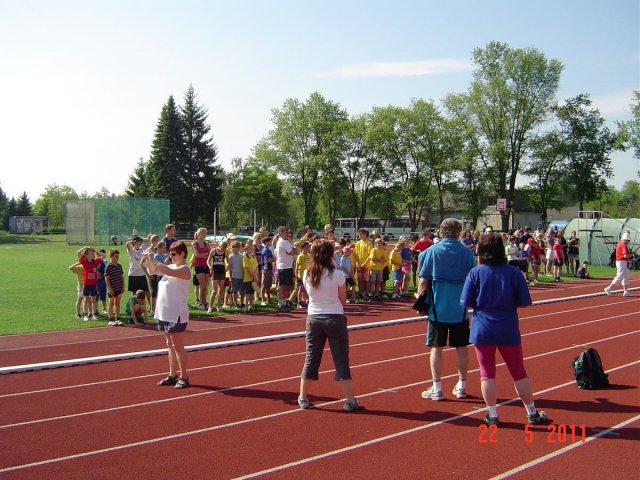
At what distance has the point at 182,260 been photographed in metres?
7.71

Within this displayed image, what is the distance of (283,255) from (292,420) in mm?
9017

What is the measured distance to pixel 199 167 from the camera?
69.1 meters

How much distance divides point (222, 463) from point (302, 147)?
66.1m

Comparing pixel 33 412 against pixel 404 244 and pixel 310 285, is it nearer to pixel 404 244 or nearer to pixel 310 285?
pixel 310 285

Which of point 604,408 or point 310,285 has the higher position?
point 310,285

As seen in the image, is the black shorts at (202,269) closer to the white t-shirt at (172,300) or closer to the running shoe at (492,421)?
the white t-shirt at (172,300)

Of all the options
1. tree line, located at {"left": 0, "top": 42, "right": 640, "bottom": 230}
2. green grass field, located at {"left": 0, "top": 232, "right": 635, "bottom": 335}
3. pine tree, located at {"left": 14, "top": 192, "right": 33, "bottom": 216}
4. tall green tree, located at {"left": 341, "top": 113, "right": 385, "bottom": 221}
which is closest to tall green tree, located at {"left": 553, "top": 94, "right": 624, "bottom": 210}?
tree line, located at {"left": 0, "top": 42, "right": 640, "bottom": 230}

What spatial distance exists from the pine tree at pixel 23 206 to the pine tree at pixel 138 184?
43.7m

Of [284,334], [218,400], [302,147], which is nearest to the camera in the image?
[218,400]

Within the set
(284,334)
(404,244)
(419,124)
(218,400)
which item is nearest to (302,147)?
(419,124)

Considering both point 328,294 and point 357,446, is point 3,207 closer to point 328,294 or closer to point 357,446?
point 328,294

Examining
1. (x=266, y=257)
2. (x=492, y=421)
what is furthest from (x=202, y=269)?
(x=492, y=421)

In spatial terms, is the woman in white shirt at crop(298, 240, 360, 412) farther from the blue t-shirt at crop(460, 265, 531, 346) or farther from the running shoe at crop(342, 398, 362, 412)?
the blue t-shirt at crop(460, 265, 531, 346)

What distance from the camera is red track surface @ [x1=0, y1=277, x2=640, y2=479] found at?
5.07 meters
